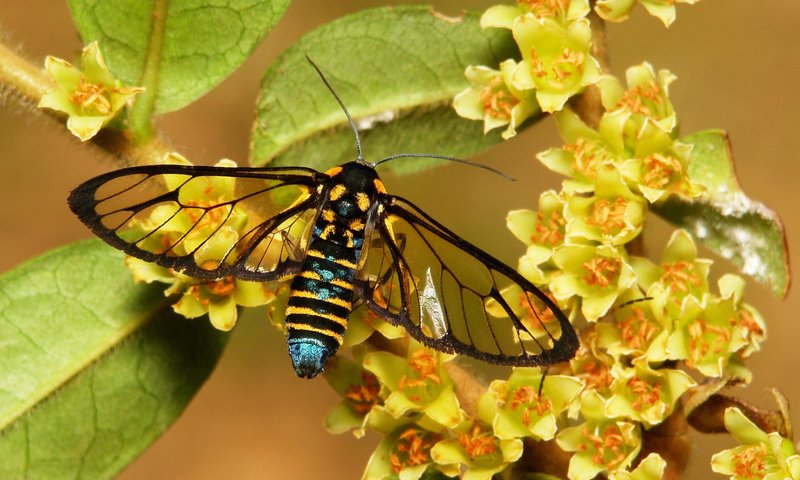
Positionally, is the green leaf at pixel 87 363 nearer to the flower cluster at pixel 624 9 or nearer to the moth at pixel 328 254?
the moth at pixel 328 254

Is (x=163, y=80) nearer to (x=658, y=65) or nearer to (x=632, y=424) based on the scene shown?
(x=632, y=424)

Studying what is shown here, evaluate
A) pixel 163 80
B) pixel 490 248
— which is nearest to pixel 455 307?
pixel 163 80

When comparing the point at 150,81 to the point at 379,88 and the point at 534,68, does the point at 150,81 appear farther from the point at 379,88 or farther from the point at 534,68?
the point at 534,68

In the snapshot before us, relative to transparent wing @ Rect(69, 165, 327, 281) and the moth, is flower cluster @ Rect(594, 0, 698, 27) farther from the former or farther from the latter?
transparent wing @ Rect(69, 165, 327, 281)

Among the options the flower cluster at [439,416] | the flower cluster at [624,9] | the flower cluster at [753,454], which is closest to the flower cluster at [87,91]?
the flower cluster at [439,416]

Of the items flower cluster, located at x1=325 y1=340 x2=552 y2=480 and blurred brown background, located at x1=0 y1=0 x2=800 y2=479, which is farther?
blurred brown background, located at x1=0 y1=0 x2=800 y2=479

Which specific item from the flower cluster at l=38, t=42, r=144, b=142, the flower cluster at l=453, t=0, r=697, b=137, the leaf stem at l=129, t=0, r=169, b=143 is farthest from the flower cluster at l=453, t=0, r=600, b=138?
the flower cluster at l=38, t=42, r=144, b=142
